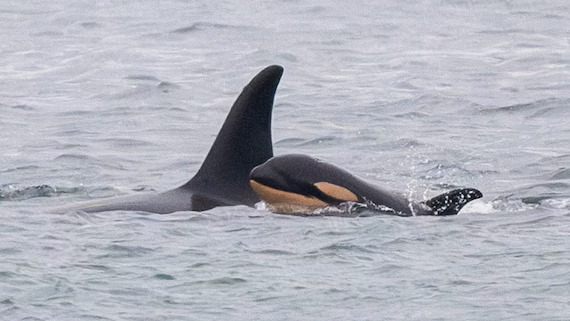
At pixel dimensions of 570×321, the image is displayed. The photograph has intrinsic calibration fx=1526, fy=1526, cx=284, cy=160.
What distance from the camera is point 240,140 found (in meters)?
15.6

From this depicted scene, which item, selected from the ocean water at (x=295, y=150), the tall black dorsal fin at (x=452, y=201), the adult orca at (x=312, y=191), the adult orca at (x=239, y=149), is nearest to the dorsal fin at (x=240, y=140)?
the adult orca at (x=239, y=149)

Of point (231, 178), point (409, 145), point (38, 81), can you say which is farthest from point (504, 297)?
point (38, 81)

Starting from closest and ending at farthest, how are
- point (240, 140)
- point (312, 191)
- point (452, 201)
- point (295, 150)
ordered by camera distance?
point (452, 201), point (312, 191), point (240, 140), point (295, 150)

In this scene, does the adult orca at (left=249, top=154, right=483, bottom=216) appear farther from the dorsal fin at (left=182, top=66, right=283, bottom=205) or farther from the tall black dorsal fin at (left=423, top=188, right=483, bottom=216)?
the dorsal fin at (left=182, top=66, right=283, bottom=205)

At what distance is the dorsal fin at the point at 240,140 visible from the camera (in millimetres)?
15586

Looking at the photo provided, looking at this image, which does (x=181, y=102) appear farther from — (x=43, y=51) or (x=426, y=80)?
(x=43, y=51)

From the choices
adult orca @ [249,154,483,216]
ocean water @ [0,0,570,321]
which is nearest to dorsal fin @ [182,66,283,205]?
adult orca @ [249,154,483,216]

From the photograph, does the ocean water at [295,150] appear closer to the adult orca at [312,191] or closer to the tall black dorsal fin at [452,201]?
the tall black dorsal fin at [452,201]

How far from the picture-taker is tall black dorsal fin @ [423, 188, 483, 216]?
14828 mm

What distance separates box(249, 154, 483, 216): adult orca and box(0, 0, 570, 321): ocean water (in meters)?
0.34

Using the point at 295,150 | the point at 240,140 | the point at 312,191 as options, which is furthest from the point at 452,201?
the point at 295,150

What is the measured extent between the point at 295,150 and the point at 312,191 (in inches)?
219

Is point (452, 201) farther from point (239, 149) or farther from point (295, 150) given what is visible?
point (295, 150)

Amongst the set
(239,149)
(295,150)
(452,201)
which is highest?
(239,149)
